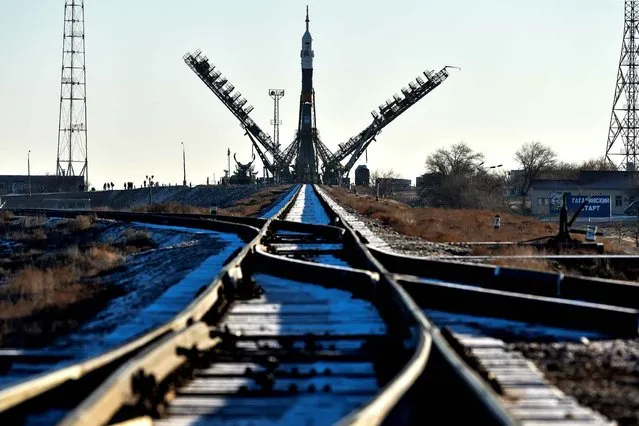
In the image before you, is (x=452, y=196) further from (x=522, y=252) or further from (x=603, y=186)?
(x=522, y=252)

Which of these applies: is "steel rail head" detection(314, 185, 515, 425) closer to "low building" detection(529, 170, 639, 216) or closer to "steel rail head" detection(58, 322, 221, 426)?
"steel rail head" detection(58, 322, 221, 426)

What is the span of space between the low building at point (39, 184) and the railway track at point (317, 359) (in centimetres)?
9715

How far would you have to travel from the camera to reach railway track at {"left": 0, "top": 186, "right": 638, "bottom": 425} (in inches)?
237

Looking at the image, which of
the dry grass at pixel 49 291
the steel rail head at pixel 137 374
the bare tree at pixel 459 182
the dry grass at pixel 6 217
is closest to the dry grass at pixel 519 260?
the dry grass at pixel 49 291

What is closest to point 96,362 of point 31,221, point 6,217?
point 31,221

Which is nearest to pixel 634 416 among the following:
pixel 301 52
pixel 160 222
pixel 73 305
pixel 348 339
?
pixel 348 339

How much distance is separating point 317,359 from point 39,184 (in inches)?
5144

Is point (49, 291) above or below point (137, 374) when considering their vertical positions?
below

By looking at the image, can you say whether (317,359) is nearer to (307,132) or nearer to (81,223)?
(81,223)

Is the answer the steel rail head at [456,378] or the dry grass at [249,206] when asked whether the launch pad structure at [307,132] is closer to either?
the dry grass at [249,206]

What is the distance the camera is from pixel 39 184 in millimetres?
133125

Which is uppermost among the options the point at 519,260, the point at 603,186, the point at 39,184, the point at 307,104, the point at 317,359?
the point at 307,104

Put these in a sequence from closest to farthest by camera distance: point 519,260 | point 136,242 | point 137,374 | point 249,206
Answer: point 137,374 → point 519,260 → point 136,242 → point 249,206

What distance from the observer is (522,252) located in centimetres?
2017
